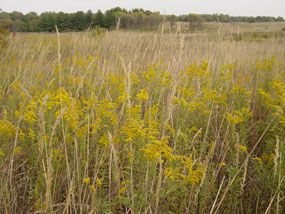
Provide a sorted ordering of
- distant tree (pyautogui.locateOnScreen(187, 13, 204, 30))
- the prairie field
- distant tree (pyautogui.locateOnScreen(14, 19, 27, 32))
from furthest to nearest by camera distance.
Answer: distant tree (pyautogui.locateOnScreen(14, 19, 27, 32)) → distant tree (pyautogui.locateOnScreen(187, 13, 204, 30)) → the prairie field

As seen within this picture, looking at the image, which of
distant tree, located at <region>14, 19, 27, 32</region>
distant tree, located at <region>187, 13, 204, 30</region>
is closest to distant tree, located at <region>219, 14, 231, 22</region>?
distant tree, located at <region>187, 13, 204, 30</region>

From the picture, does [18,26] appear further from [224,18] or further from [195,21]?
[224,18]

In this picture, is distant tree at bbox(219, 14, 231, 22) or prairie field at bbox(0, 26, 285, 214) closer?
prairie field at bbox(0, 26, 285, 214)

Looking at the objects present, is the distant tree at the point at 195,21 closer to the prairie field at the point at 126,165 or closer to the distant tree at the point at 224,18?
the distant tree at the point at 224,18

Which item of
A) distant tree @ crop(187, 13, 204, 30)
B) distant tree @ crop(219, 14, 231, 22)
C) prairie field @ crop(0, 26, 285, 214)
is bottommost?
prairie field @ crop(0, 26, 285, 214)

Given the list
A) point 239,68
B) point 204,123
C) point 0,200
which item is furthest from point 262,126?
point 239,68

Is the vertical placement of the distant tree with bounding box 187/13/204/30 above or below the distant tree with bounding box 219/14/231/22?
above

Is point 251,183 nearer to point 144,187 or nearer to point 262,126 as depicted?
point 262,126

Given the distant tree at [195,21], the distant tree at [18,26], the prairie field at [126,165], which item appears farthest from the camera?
the distant tree at [18,26]

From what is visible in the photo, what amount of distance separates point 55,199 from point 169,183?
80cm

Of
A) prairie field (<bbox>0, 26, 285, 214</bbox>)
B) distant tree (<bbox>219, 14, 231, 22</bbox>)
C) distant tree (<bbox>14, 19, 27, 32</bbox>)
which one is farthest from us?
distant tree (<bbox>14, 19, 27, 32</bbox>)

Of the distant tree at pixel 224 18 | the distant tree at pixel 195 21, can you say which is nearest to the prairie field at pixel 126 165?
the distant tree at pixel 224 18

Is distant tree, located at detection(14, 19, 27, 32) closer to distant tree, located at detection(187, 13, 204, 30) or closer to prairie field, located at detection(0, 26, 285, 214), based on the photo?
distant tree, located at detection(187, 13, 204, 30)

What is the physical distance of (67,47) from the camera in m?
7.09
